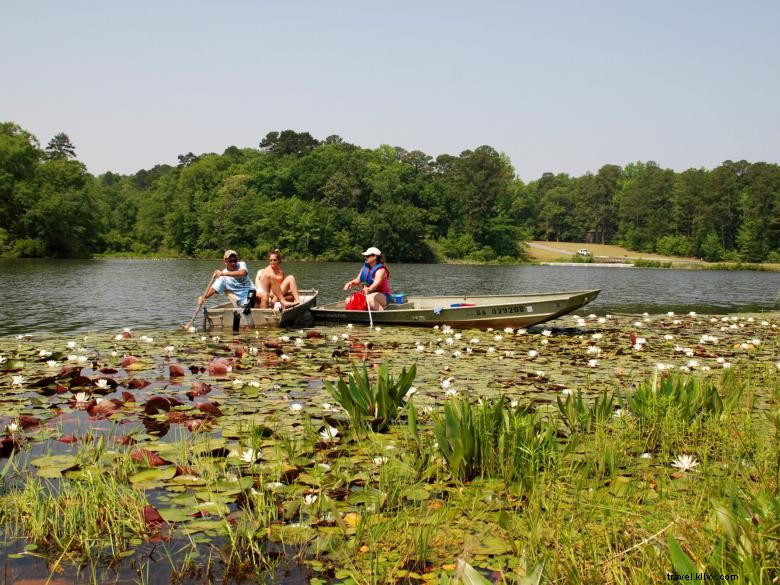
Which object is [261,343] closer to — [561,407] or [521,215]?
[561,407]

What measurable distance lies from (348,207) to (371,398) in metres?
92.0

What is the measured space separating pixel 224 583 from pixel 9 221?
2762 inches

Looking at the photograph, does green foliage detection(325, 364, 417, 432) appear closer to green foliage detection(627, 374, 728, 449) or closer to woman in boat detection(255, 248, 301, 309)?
green foliage detection(627, 374, 728, 449)

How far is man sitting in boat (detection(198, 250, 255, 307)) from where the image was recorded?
1493cm

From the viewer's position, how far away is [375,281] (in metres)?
15.8

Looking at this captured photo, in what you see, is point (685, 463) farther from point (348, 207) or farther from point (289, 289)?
point (348, 207)

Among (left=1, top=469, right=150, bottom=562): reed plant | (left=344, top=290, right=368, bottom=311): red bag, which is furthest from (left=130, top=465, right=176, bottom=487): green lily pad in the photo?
(left=344, top=290, right=368, bottom=311): red bag

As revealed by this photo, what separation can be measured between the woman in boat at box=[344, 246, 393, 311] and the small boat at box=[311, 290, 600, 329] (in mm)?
295

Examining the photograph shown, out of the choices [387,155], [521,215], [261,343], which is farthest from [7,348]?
[521,215]

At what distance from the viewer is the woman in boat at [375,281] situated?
15602mm

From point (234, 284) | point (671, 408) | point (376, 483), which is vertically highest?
point (234, 284)

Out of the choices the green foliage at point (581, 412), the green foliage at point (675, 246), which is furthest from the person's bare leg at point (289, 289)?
the green foliage at point (675, 246)

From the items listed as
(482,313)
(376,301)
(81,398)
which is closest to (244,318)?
(376,301)

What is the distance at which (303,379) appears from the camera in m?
8.41
